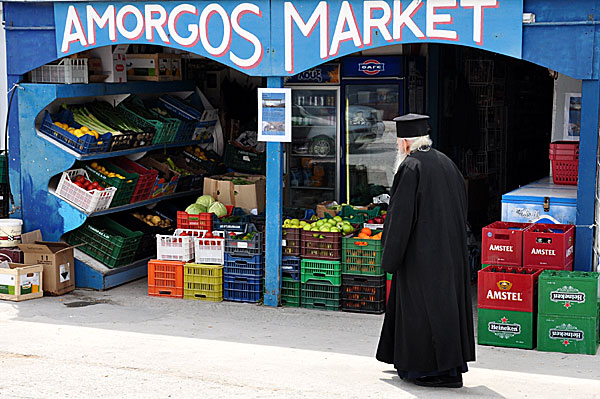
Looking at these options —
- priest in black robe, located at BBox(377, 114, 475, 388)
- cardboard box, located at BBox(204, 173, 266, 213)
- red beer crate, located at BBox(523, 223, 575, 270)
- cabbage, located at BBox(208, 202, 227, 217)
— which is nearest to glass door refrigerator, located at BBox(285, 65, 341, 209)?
cardboard box, located at BBox(204, 173, 266, 213)

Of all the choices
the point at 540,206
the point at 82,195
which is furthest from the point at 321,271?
the point at 82,195

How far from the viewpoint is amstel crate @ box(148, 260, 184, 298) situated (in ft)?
33.5

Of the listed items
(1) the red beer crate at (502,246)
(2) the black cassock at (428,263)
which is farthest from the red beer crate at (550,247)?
(2) the black cassock at (428,263)

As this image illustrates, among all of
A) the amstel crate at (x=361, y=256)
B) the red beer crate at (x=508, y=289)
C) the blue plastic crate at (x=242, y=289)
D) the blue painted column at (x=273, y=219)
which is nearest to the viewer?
the red beer crate at (x=508, y=289)

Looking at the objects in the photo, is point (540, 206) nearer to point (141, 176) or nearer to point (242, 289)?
point (242, 289)

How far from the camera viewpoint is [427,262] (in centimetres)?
664

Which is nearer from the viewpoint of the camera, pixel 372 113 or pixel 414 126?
pixel 414 126

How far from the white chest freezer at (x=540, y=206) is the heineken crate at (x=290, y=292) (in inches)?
91.3

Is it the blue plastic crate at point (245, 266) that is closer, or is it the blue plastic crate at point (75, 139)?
the blue plastic crate at point (245, 266)

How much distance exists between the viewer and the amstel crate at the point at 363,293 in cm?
948

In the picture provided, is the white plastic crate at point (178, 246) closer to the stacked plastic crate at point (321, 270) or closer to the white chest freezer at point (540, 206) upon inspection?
the stacked plastic crate at point (321, 270)

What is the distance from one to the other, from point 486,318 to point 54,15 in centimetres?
579

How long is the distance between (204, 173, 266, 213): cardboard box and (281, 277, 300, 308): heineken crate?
6.98 ft

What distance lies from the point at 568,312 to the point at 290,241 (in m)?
3.09
